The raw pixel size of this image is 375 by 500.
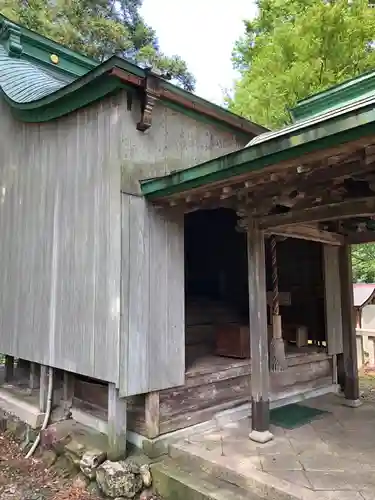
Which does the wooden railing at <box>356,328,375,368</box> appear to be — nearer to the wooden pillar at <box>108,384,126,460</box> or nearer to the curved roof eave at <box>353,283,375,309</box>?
the curved roof eave at <box>353,283,375,309</box>

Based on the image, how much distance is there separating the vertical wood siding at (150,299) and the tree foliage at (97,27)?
10.7m

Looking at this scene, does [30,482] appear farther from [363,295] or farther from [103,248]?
[363,295]

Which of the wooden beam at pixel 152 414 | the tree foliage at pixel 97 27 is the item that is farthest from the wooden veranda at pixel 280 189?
the tree foliage at pixel 97 27

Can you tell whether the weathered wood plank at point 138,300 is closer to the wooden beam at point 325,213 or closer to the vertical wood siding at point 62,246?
the vertical wood siding at point 62,246

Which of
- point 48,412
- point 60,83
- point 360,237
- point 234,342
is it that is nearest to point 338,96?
point 360,237

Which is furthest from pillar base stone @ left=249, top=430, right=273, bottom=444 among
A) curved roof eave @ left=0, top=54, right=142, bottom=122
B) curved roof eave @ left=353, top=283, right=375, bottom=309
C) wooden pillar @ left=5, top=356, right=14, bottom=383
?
curved roof eave @ left=353, top=283, right=375, bottom=309

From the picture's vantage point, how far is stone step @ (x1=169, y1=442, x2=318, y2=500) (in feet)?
9.44

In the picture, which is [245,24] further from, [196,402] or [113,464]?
[113,464]

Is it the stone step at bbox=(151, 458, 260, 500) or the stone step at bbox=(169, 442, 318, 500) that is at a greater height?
the stone step at bbox=(169, 442, 318, 500)

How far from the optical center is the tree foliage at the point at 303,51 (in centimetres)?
800

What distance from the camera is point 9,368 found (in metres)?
6.52

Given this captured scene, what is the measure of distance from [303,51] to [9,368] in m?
8.34

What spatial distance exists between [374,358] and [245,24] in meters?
9.45

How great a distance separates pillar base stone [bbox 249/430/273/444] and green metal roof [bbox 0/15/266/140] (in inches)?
142
